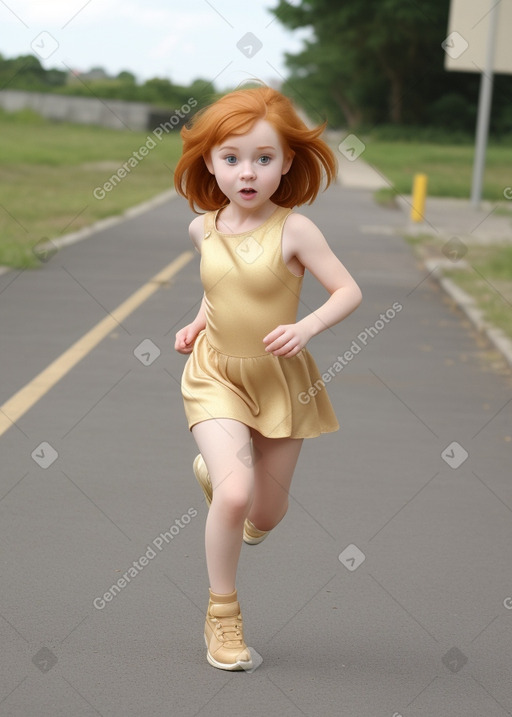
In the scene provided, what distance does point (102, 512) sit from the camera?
597 centimetres

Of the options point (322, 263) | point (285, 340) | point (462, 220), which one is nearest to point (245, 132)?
point (322, 263)

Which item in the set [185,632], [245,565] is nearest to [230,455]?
[185,632]

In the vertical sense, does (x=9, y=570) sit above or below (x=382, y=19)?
below

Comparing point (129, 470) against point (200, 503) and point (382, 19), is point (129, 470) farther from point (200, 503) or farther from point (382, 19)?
point (382, 19)

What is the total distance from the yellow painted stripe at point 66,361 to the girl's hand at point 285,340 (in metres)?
3.70

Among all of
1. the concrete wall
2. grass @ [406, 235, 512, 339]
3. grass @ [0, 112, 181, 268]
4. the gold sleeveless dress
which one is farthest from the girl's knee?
the concrete wall

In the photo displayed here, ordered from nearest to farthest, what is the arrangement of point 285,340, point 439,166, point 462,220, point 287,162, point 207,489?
point 285,340 < point 287,162 < point 207,489 < point 462,220 < point 439,166

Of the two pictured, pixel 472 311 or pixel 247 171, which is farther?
pixel 472 311

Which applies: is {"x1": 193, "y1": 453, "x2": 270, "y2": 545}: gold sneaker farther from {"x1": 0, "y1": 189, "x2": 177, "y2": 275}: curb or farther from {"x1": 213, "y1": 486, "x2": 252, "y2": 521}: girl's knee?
{"x1": 0, "y1": 189, "x2": 177, "y2": 275}: curb

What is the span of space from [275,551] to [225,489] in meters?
1.49

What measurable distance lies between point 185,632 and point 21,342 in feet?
20.4

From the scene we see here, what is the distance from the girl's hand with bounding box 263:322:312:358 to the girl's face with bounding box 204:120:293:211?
0.47 m

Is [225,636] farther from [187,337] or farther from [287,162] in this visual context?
[287,162]

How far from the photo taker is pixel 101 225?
2216cm
